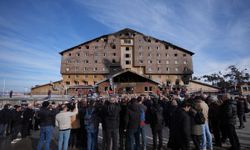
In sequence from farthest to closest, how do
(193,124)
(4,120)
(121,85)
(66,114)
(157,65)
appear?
(157,65) → (121,85) → (4,120) → (66,114) → (193,124)

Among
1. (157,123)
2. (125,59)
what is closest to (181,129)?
(157,123)

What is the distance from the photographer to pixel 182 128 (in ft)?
17.9


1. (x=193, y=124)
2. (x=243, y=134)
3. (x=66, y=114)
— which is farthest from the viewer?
(x=243, y=134)

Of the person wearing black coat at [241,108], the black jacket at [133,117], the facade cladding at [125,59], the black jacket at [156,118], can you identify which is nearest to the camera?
the black jacket at [133,117]

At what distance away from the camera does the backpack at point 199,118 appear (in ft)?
19.0

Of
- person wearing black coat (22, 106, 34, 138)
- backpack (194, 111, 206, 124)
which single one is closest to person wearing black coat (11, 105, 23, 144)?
person wearing black coat (22, 106, 34, 138)

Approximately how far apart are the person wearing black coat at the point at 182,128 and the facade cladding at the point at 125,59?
44.0 metres

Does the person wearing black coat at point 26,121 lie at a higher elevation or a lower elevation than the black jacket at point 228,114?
lower

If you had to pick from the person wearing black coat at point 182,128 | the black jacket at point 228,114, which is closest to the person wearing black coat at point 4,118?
the person wearing black coat at point 182,128

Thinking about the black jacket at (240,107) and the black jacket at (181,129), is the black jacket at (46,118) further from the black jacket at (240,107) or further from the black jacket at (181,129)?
the black jacket at (240,107)

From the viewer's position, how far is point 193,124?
5.89 m

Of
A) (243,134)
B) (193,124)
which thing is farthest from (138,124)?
(243,134)

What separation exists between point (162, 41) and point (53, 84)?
33657 millimetres

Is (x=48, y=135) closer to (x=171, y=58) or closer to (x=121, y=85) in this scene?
(x=121, y=85)
